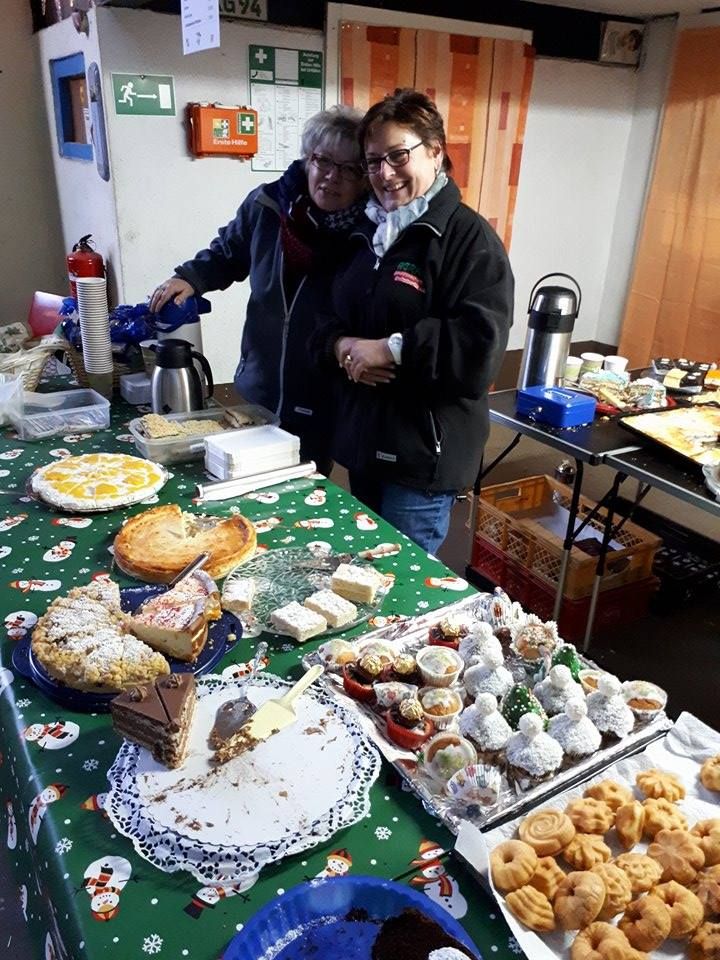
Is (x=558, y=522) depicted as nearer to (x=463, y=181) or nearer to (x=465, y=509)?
(x=465, y=509)

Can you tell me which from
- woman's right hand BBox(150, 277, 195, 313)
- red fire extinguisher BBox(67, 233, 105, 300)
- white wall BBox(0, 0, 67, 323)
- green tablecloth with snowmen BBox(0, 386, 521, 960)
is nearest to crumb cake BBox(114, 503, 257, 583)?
green tablecloth with snowmen BBox(0, 386, 521, 960)

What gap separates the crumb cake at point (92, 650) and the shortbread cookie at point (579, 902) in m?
0.62

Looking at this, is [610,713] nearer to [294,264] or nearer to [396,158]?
[396,158]

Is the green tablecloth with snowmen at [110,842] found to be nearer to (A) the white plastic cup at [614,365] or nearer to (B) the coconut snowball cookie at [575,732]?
(B) the coconut snowball cookie at [575,732]

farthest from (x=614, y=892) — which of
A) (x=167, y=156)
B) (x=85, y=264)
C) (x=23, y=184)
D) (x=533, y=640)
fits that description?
(x=23, y=184)

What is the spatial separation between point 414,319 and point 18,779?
4.07 ft

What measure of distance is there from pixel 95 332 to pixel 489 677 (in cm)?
178

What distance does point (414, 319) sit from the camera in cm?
173

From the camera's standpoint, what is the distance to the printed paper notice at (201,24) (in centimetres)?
168

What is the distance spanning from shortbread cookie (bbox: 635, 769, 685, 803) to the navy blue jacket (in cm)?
147

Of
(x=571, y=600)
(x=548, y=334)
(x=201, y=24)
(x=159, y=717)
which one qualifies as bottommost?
(x=571, y=600)

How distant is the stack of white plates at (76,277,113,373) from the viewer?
226cm

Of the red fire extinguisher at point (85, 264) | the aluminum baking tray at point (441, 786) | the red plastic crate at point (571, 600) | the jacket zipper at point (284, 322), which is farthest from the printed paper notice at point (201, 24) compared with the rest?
the red fire extinguisher at point (85, 264)

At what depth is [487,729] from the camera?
986 mm
